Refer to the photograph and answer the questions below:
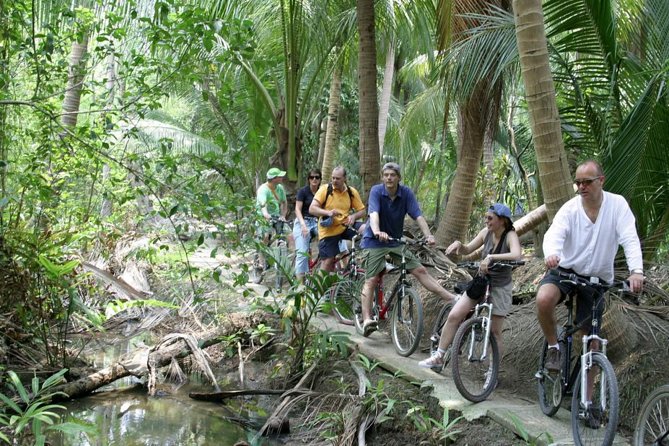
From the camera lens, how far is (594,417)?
493 cm

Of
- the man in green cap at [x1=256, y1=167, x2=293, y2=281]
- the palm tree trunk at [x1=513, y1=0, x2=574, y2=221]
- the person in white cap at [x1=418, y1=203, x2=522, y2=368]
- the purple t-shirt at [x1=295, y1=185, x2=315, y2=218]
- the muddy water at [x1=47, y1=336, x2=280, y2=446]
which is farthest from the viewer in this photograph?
the purple t-shirt at [x1=295, y1=185, x2=315, y2=218]

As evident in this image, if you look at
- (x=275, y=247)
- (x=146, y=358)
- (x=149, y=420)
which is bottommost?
(x=149, y=420)

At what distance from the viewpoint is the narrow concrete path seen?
17.4 ft

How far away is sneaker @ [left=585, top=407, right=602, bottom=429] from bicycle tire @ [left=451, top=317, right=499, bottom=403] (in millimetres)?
1254

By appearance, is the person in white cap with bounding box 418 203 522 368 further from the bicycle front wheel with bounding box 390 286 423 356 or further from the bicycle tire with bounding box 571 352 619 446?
the bicycle tire with bounding box 571 352 619 446

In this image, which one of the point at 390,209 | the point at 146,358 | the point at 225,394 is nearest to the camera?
the point at 225,394

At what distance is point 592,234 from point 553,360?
1.09 meters

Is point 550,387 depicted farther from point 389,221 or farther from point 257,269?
point 257,269

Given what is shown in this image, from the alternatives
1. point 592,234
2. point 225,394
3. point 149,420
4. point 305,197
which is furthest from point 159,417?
point 592,234

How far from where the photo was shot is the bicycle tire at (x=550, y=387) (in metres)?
5.55

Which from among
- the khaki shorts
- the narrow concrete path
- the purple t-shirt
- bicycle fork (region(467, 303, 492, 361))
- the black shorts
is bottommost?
the narrow concrete path

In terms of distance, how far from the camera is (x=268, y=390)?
25.5ft

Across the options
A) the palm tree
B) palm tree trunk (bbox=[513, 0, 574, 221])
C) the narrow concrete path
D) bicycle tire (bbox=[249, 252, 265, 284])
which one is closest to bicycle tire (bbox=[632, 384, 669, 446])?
the narrow concrete path

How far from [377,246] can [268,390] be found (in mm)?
2020
